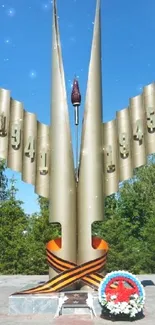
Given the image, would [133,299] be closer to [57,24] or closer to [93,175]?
[93,175]

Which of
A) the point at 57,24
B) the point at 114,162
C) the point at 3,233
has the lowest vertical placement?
the point at 3,233

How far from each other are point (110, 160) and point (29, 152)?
2.22m

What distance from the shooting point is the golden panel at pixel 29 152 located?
11281 millimetres

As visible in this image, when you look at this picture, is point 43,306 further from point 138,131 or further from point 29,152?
point 138,131

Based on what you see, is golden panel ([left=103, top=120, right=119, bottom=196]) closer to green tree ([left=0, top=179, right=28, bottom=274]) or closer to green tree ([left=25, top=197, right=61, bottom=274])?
green tree ([left=25, top=197, right=61, bottom=274])

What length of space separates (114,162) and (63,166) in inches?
59.2

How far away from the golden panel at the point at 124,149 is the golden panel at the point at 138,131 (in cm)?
14

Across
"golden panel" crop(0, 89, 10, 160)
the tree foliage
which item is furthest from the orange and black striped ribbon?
the tree foliage

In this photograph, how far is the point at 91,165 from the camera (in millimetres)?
10828

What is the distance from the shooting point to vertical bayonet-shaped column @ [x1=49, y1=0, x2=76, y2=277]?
10438mm

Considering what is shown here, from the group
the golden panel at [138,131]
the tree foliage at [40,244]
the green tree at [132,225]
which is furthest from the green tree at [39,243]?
the golden panel at [138,131]

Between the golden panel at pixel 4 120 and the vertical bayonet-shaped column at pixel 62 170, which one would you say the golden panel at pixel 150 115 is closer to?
the vertical bayonet-shaped column at pixel 62 170

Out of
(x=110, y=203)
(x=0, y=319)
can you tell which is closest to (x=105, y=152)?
(x=0, y=319)

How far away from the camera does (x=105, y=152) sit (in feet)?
37.2
